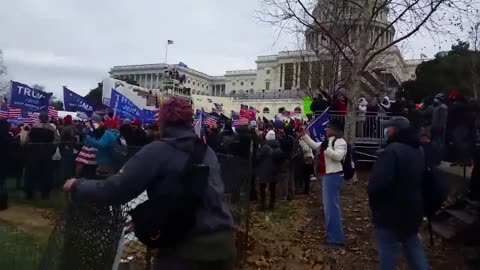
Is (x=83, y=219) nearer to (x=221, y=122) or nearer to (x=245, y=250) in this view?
(x=245, y=250)

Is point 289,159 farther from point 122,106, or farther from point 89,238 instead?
point 89,238

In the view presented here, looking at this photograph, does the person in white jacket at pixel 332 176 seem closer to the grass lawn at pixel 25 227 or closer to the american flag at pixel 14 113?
the grass lawn at pixel 25 227

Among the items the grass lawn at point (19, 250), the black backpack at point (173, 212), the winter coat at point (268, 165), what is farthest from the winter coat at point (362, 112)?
the black backpack at point (173, 212)

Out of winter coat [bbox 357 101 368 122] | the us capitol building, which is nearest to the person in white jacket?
winter coat [bbox 357 101 368 122]

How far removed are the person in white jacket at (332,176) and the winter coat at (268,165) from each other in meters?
2.77

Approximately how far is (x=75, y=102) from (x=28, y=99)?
2.39m

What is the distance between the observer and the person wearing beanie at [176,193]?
2965 mm

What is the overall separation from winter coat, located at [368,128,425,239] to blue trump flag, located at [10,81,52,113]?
43.1 ft

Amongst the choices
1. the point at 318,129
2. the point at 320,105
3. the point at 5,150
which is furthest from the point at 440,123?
the point at 5,150

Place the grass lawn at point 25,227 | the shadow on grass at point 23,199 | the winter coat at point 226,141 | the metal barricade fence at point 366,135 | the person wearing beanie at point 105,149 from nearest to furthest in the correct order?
the grass lawn at point 25,227 → the person wearing beanie at point 105,149 → the shadow on grass at point 23,199 → the winter coat at point 226,141 → the metal barricade fence at point 366,135

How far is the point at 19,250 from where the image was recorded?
19.2 feet

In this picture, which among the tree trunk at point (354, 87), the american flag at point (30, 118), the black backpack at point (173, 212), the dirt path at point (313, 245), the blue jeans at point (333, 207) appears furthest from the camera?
the american flag at point (30, 118)

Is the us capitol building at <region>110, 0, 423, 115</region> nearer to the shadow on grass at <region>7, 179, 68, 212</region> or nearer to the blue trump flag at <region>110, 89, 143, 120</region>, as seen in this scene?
the blue trump flag at <region>110, 89, 143, 120</region>

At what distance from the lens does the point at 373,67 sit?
28031 mm
